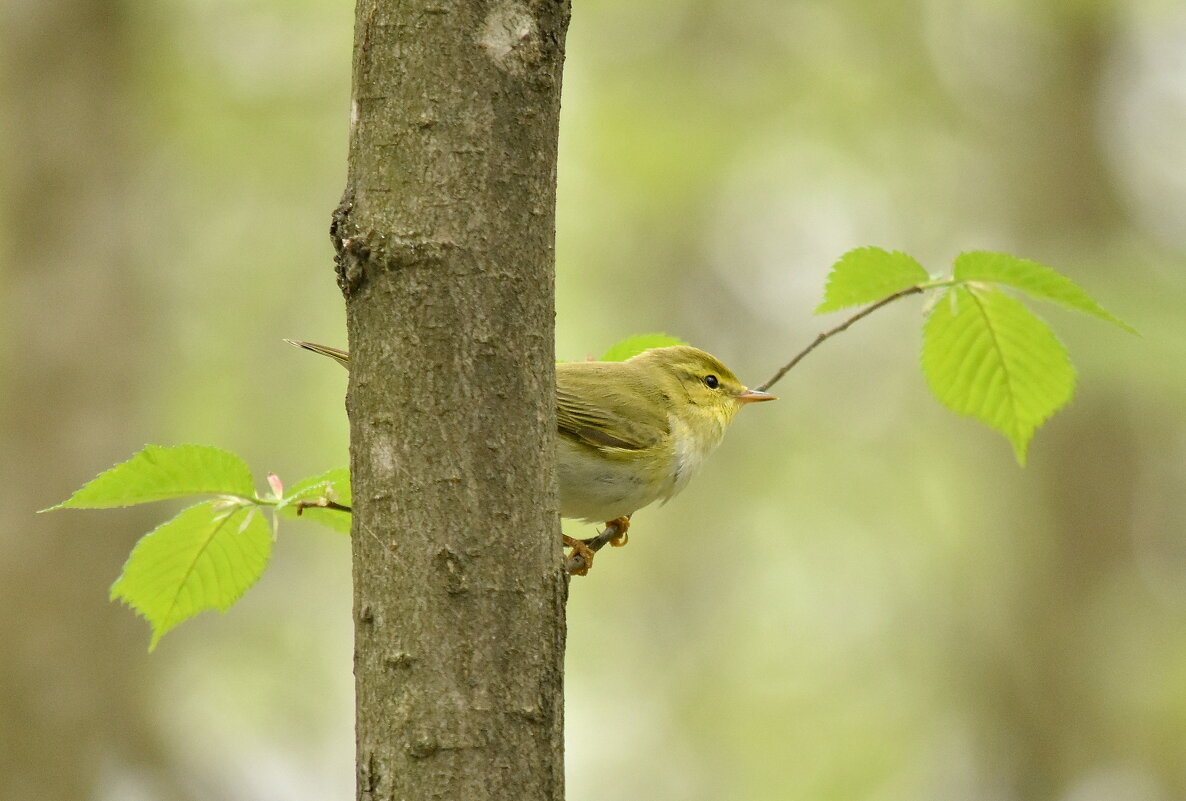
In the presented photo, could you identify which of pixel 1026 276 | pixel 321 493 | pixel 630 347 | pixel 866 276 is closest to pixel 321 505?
pixel 321 493

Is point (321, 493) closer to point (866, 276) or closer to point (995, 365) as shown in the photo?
point (866, 276)

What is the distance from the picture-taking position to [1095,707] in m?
10.2

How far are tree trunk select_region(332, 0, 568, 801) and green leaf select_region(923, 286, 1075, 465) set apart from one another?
1123mm

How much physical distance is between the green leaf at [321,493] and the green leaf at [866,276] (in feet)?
3.32

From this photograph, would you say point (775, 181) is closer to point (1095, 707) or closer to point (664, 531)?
point (664, 531)

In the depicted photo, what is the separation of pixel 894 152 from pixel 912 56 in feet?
4.82

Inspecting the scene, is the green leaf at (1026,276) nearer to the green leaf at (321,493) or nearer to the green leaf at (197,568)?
the green leaf at (321,493)

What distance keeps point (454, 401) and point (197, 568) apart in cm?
86

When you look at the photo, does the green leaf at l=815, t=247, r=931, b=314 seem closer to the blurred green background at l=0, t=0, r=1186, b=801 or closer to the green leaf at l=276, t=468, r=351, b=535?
the green leaf at l=276, t=468, r=351, b=535

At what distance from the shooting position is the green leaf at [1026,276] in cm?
212

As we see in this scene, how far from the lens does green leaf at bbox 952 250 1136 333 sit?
6.96 feet

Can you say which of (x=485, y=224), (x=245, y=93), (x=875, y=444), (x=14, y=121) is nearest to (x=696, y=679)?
(x=875, y=444)

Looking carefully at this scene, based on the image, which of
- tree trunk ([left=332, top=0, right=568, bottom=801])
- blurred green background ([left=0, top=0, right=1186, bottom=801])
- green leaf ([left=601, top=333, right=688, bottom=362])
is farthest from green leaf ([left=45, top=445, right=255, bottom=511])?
blurred green background ([left=0, top=0, right=1186, bottom=801])

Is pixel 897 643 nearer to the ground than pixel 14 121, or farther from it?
nearer to the ground
